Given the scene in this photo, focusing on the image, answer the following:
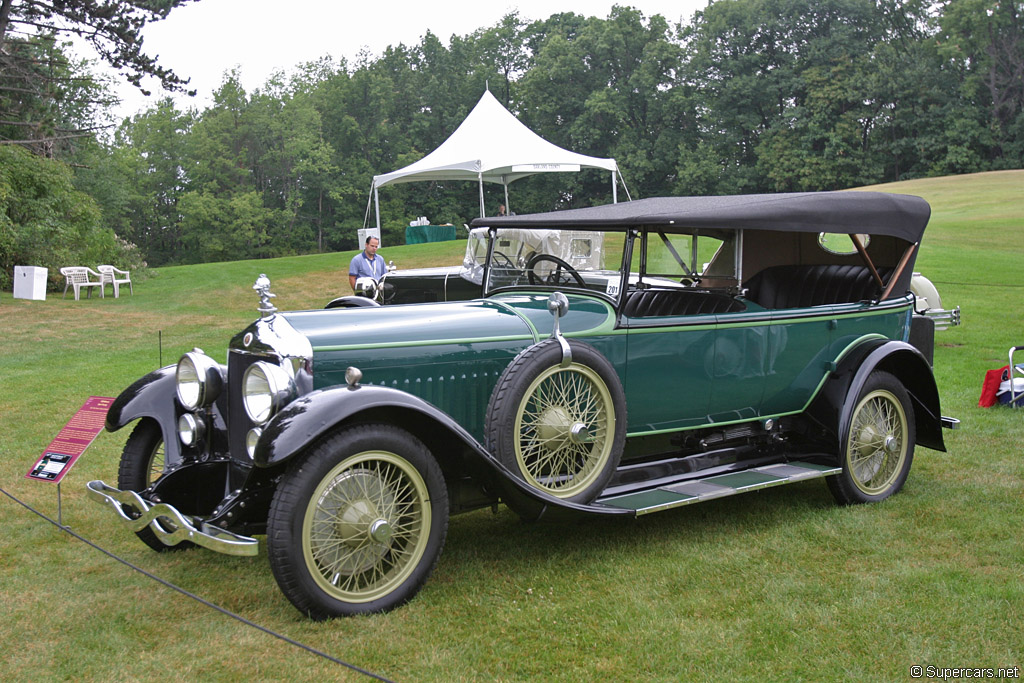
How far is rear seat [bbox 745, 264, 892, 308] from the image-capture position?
17.8ft

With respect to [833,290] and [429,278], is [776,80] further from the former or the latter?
[833,290]

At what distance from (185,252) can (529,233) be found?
45246 mm

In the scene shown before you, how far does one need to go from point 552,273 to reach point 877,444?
2242 mm

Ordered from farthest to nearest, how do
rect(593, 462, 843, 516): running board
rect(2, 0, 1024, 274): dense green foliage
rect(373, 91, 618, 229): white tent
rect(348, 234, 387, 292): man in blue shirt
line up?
rect(2, 0, 1024, 274): dense green foliage, rect(373, 91, 618, 229): white tent, rect(348, 234, 387, 292): man in blue shirt, rect(593, 462, 843, 516): running board

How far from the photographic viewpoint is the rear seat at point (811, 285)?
17.8ft

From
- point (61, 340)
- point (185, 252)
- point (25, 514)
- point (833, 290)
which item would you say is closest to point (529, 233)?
point (833, 290)

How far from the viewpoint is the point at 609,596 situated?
3619 millimetres

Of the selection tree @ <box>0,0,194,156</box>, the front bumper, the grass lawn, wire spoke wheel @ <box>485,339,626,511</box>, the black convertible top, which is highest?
tree @ <box>0,0,194,156</box>

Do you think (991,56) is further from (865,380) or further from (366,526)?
(366,526)

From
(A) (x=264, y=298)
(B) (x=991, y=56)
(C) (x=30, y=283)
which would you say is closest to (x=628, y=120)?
(B) (x=991, y=56)

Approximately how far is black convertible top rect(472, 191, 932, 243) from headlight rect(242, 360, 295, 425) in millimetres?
1810

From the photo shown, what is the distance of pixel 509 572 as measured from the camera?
155 inches

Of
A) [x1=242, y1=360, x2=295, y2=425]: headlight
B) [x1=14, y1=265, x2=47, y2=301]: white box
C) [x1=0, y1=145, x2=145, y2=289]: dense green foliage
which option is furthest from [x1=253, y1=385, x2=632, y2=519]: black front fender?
[x1=0, y1=145, x2=145, y2=289]: dense green foliage

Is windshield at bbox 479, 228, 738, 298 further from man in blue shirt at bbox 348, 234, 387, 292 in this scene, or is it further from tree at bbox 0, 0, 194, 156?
tree at bbox 0, 0, 194, 156
